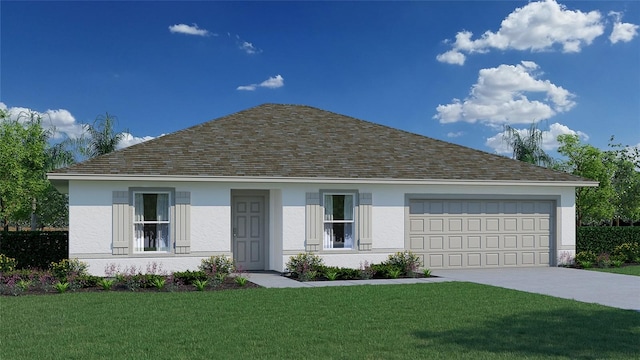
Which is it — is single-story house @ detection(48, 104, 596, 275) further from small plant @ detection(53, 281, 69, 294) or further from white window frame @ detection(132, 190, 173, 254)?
small plant @ detection(53, 281, 69, 294)

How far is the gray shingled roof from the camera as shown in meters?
17.6

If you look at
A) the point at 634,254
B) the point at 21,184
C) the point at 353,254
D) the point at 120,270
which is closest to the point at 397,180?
the point at 353,254

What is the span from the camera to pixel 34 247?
21188 millimetres

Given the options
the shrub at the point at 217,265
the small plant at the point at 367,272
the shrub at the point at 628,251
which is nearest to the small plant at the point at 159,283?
the shrub at the point at 217,265

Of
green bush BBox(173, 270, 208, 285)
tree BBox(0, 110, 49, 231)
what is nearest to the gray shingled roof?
green bush BBox(173, 270, 208, 285)

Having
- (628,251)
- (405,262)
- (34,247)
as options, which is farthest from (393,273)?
(34,247)

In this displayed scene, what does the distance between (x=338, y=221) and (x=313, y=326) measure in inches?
341

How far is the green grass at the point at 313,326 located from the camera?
8422 millimetres

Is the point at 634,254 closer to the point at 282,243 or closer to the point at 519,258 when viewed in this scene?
the point at 519,258

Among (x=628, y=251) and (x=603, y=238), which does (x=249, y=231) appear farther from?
(x=628, y=251)

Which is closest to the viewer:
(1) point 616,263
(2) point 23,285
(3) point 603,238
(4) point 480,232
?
(2) point 23,285

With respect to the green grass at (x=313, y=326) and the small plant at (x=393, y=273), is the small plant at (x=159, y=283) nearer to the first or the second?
the green grass at (x=313, y=326)

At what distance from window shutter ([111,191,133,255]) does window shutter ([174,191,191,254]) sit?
48.5 inches

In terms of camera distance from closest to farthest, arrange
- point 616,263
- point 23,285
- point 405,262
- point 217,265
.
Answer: point 23,285, point 217,265, point 405,262, point 616,263
